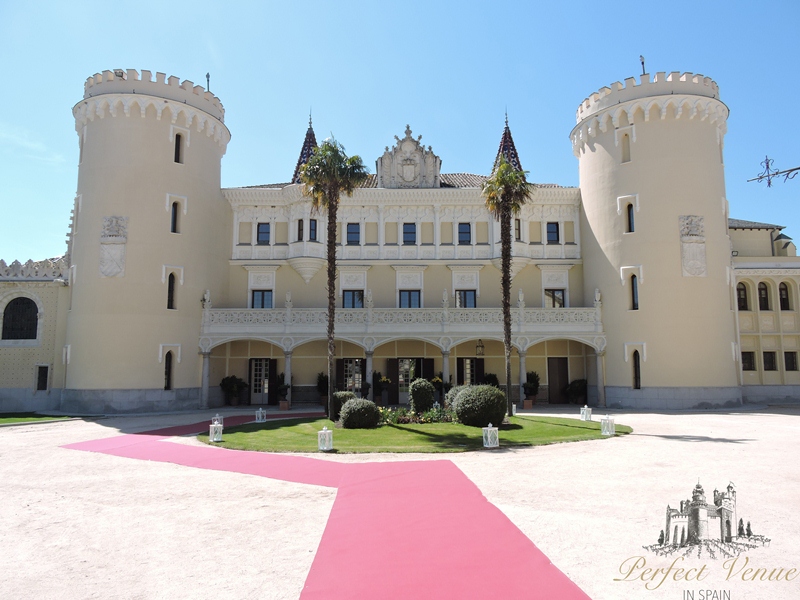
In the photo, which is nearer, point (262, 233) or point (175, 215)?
point (175, 215)

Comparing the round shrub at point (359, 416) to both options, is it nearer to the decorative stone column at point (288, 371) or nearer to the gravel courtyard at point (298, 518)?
the gravel courtyard at point (298, 518)

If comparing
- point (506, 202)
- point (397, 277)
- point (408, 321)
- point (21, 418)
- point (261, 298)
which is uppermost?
point (506, 202)

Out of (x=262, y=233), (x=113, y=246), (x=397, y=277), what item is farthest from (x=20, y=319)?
(x=397, y=277)

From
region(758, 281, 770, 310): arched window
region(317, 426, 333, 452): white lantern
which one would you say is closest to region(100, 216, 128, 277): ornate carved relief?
region(317, 426, 333, 452): white lantern

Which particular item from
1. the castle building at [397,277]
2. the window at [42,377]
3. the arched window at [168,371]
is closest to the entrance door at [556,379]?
the castle building at [397,277]

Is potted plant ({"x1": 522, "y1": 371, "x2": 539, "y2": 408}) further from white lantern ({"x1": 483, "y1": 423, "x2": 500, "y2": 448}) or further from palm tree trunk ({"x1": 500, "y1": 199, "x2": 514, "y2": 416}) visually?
white lantern ({"x1": 483, "y1": 423, "x2": 500, "y2": 448})

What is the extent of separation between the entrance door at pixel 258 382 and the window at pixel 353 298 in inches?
252

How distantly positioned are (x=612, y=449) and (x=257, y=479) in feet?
32.4

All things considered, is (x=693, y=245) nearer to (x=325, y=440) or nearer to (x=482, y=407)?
(x=482, y=407)

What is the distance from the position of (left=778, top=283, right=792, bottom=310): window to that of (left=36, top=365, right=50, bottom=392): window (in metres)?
42.5

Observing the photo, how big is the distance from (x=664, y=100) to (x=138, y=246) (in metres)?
29.4

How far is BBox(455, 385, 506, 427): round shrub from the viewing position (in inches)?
784

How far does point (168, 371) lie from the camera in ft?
99.1

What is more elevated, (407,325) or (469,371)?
(407,325)
